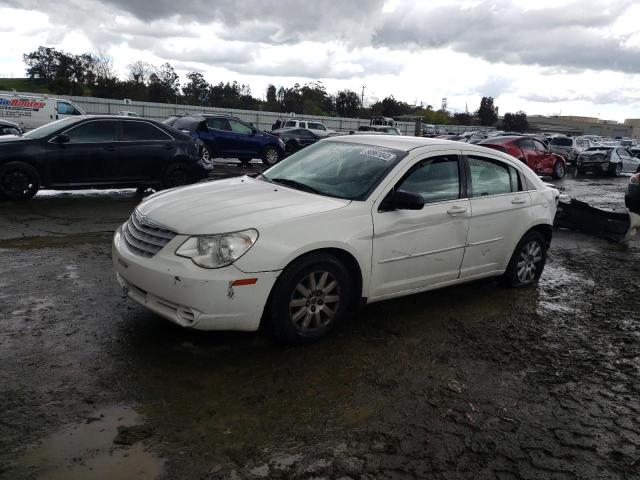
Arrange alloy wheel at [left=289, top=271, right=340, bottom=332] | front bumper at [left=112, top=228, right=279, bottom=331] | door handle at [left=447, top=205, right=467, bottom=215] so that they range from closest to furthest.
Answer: front bumper at [left=112, top=228, right=279, bottom=331] → alloy wheel at [left=289, top=271, right=340, bottom=332] → door handle at [left=447, top=205, right=467, bottom=215]

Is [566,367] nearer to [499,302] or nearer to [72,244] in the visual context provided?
[499,302]

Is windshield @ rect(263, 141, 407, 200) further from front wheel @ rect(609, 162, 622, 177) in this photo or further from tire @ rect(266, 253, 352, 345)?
front wheel @ rect(609, 162, 622, 177)

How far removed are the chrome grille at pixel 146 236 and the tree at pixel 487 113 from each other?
11130 cm

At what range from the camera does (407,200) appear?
4223mm

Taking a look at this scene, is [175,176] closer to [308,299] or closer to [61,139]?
[61,139]

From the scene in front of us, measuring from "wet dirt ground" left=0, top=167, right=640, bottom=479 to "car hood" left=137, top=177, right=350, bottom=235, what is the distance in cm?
90

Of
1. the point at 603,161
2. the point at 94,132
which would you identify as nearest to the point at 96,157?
the point at 94,132

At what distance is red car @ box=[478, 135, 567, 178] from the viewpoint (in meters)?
17.2

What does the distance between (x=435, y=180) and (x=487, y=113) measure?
112876 millimetres

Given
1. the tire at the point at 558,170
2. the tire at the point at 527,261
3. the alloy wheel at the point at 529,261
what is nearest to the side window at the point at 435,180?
the tire at the point at 527,261

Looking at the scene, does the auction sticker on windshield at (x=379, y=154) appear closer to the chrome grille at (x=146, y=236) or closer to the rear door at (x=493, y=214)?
the rear door at (x=493, y=214)

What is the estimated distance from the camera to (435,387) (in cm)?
356

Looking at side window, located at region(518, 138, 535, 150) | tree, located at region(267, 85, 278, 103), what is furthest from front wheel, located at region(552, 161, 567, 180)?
tree, located at region(267, 85, 278, 103)

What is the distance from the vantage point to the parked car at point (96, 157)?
8.81m
